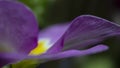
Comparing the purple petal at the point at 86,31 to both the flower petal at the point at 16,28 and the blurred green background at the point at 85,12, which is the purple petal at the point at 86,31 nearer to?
the flower petal at the point at 16,28

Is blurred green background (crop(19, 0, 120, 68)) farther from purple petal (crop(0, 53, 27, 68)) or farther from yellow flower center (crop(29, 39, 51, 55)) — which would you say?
purple petal (crop(0, 53, 27, 68))

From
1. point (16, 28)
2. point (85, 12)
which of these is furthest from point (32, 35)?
point (85, 12)

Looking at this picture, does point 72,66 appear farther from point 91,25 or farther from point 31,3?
point 91,25

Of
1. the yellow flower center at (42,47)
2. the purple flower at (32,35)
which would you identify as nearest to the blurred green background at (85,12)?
the yellow flower center at (42,47)

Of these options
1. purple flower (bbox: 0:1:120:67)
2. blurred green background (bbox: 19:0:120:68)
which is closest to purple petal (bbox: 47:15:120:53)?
purple flower (bbox: 0:1:120:67)

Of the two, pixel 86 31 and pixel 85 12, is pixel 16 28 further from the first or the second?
pixel 85 12

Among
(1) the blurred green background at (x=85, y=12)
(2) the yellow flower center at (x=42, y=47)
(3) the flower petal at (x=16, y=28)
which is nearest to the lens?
(3) the flower petal at (x=16, y=28)

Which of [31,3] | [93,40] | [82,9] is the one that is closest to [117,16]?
Answer: [82,9]

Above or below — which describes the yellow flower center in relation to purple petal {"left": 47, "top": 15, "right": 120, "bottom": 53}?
below

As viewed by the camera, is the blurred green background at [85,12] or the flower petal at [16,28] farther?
the blurred green background at [85,12]
